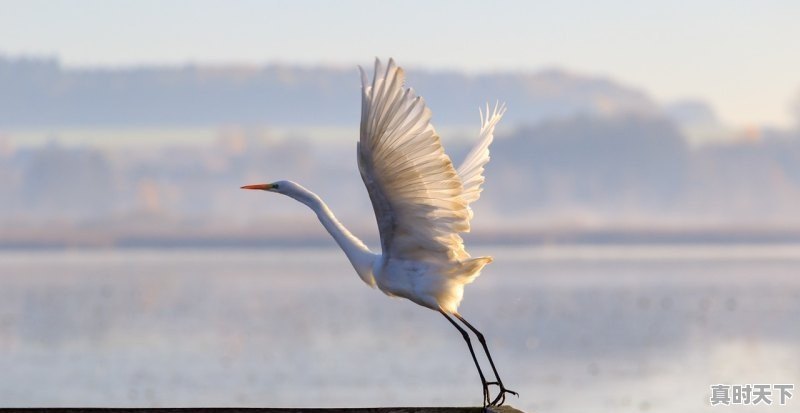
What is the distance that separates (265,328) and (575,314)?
Answer: 35.4 ft

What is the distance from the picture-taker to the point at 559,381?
2311 centimetres

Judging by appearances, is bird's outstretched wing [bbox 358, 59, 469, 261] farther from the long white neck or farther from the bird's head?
the bird's head

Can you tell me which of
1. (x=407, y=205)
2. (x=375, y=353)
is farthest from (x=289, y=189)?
(x=375, y=353)

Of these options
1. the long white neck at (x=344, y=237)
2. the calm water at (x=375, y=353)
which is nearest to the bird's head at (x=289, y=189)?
the long white neck at (x=344, y=237)

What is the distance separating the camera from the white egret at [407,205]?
9148mm

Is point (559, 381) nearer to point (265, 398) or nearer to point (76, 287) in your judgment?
point (265, 398)

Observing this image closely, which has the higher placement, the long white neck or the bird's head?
the bird's head

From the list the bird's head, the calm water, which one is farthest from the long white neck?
the calm water

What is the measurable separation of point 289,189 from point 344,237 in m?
0.53

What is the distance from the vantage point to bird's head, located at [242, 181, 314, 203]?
10.4 metres

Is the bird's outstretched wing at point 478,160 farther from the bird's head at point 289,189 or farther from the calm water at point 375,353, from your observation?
the calm water at point 375,353

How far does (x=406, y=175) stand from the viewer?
945 centimetres

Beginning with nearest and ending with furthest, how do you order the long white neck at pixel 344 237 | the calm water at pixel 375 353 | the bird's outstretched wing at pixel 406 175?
1. the bird's outstretched wing at pixel 406 175
2. the long white neck at pixel 344 237
3. the calm water at pixel 375 353

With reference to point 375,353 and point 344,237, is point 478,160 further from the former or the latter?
point 375,353
